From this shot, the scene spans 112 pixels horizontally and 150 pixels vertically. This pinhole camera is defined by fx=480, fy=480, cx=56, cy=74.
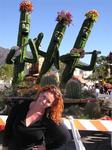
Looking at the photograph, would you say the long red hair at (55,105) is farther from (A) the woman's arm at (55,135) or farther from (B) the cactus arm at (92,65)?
(B) the cactus arm at (92,65)

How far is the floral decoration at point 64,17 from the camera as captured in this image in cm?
2355

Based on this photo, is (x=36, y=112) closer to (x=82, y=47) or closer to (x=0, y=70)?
(x=82, y=47)

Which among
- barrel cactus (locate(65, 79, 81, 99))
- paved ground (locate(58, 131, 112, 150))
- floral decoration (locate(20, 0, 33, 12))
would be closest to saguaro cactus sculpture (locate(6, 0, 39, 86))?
floral decoration (locate(20, 0, 33, 12))

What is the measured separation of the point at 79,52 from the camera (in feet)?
75.0

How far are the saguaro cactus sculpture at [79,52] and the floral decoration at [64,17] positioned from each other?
2.63ft

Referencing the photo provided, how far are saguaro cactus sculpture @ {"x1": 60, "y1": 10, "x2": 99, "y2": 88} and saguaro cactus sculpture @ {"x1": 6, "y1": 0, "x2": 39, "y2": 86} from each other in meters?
1.62

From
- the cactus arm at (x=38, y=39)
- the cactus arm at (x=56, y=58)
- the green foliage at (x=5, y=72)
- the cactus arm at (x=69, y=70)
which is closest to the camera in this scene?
the cactus arm at (x=56, y=58)

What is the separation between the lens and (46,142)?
459 cm

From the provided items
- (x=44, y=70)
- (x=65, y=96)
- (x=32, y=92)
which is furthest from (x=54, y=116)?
(x=44, y=70)

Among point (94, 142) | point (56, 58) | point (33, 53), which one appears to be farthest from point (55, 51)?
point (94, 142)

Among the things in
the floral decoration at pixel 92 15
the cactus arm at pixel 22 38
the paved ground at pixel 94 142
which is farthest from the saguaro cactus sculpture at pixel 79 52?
the paved ground at pixel 94 142

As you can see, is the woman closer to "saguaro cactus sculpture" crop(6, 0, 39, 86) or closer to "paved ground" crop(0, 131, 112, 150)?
"paved ground" crop(0, 131, 112, 150)

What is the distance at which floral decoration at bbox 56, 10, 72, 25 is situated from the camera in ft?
77.3

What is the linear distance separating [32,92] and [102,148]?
514 centimetres
